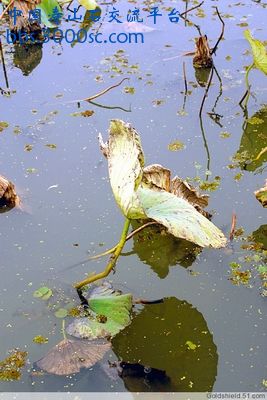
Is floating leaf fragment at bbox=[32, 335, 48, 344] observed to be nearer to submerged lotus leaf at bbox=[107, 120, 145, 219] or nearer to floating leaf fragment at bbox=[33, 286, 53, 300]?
floating leaf fragment at bbox=[33, 286, 53, 300]

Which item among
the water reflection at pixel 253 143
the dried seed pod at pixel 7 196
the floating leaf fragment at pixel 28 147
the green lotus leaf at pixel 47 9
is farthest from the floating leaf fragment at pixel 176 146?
the green lotus leaf at pixel 47 9

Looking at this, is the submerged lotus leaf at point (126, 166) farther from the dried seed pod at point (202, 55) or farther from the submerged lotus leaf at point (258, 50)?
the dried seed pod at point (202, 55)

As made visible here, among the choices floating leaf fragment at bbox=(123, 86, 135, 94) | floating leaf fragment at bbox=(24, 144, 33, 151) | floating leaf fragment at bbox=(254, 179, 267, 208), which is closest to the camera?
floating leaf fragment at bbox=(254, 179, 267, 208)

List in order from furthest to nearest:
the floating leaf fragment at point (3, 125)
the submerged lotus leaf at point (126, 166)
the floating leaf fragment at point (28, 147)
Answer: the floating leaf fragment at point (3, 125) → the floating leaf fragment at point (28, 147) → the submerged lotus leaf at point (126, 166)

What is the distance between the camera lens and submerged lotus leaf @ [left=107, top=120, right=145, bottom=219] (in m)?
1.66

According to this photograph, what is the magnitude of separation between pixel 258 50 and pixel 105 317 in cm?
154

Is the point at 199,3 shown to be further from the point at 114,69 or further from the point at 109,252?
the point at 109,252

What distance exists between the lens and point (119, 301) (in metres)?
1.99

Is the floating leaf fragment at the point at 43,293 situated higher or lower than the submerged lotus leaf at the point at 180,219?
lower

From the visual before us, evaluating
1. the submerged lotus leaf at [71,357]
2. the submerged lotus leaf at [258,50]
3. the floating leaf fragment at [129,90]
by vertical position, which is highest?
the submerged lotus leaf at [258,50]

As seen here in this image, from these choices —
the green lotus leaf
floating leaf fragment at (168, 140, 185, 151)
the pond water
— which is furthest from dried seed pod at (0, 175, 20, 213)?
the green lotus leaf

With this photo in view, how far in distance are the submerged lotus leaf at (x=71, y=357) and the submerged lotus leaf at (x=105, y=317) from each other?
0.05 meters

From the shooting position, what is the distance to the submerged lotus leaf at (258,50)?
2721mm

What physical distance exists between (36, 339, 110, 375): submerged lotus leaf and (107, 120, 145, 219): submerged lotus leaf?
0.48 metres
